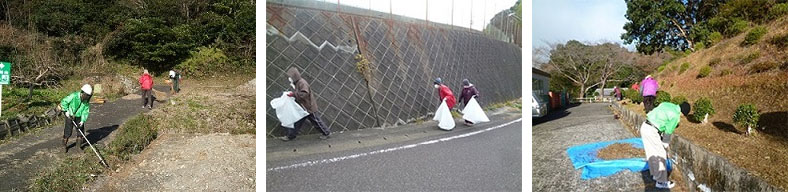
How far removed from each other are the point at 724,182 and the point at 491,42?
1.83 meters

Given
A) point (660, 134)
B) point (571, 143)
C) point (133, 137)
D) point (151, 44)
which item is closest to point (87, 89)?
point (133, 137)

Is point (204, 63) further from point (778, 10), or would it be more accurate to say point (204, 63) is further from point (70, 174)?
point (778, 10)

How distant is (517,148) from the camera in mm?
2193

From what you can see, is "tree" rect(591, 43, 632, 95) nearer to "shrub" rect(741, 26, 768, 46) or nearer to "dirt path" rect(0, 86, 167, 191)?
"shrub" rect(741, 26, 768, 46)

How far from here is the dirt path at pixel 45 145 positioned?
4.38m

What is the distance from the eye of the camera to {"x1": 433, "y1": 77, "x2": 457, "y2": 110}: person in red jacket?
209cm

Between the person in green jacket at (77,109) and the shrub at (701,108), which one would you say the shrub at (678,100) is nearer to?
the shrub at (701,108)

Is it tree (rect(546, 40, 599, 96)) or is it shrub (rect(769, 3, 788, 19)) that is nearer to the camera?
shrub (rect(769, 3, 788, 19))

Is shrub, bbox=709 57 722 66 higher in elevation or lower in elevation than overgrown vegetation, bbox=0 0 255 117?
lower

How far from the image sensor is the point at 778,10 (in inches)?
110

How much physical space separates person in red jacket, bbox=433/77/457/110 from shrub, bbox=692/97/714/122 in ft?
6.37

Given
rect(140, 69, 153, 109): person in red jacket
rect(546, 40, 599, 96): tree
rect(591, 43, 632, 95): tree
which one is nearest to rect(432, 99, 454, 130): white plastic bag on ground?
rect(546, 40, 599, 96): tree

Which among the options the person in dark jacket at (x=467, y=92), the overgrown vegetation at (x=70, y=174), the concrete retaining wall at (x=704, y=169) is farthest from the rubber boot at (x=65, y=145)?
the concrete retaining wall at (x=704, y=169)

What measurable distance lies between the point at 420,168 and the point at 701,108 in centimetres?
212
